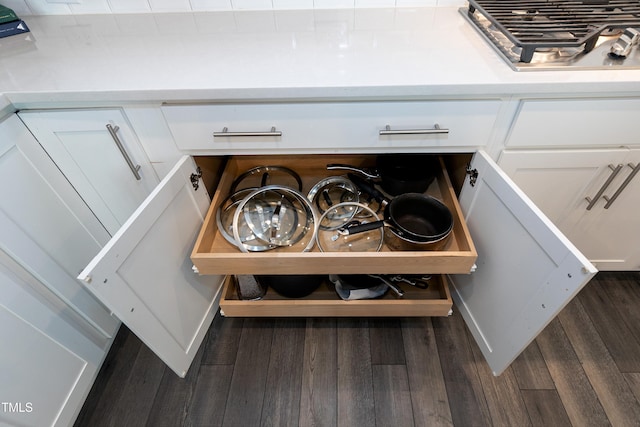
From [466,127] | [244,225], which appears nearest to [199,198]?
[244,225]

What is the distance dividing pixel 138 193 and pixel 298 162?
1.87ft

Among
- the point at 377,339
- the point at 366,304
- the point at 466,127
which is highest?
the point at 466,127

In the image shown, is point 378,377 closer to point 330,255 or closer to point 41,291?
point 330,255

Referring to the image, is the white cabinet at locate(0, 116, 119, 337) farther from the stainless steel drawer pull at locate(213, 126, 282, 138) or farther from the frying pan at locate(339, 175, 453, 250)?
the frying pan at locate(339, 175, 453, 250)

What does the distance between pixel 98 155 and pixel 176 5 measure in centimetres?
67

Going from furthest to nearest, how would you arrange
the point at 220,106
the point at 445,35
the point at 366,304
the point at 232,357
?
the point at 232,357 < the point at 366,304 < the point at 445,35 < the point at 220,106

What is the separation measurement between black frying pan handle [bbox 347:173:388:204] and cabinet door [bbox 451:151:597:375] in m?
0.26

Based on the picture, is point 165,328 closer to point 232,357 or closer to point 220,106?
point 232,357

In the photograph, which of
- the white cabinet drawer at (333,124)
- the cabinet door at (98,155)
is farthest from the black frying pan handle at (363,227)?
the cabinet door at (98,155)

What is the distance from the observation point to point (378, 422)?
1055 mm

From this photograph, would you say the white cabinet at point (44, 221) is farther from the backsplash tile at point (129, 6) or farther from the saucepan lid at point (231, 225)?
the backsplash tile at point (129, 6)

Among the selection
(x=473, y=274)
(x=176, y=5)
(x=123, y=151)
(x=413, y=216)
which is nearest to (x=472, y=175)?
(x=413, y=216)

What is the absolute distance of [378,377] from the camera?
3.79 ft

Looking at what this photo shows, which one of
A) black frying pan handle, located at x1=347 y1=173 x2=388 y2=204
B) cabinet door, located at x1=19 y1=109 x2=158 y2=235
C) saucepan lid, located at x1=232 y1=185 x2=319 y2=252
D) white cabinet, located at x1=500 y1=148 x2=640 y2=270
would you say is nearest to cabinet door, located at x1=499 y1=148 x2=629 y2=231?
white cabinet, located at x1=500 y1=148 x2=640 y2=270
